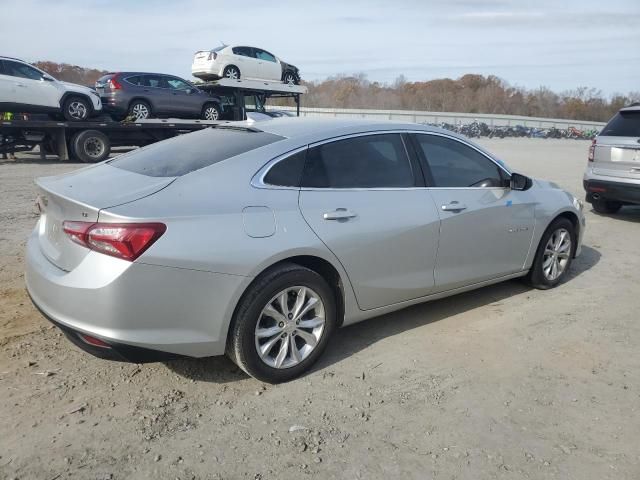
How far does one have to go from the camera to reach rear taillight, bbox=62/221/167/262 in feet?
9.01

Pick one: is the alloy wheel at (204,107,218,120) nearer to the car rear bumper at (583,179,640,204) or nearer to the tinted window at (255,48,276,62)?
the tinted window at (255,48,276,62)

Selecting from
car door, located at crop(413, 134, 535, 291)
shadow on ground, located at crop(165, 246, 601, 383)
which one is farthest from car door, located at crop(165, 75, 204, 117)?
car door, located at crop(413, 134, 535, 291)

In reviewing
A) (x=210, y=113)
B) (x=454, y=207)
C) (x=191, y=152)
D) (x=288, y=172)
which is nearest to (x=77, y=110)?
(x=210, y=113)

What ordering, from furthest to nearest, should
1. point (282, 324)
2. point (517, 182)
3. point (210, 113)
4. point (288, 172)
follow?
point (210, 113) < point (517, 182) < point (288, 172) < point (282, 324)

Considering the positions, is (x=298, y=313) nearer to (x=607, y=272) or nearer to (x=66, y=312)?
(x=66, y=312)

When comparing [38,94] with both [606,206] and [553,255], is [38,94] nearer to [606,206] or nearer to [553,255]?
[553,255]

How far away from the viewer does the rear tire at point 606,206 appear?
9.04 meters

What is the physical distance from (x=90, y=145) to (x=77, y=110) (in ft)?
3.09

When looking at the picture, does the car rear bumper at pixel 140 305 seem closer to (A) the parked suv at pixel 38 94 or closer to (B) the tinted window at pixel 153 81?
(A) the parked suv at pixel 38 94

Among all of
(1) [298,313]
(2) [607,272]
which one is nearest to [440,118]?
(2) [607,272]

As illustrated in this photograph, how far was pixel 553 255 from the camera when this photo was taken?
5.18 metres

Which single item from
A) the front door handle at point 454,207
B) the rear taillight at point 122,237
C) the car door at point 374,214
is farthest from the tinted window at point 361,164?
the rear taillight at point 122,237

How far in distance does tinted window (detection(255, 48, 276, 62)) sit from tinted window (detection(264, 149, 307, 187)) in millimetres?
15564

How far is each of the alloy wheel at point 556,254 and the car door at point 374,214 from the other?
1673 mm
